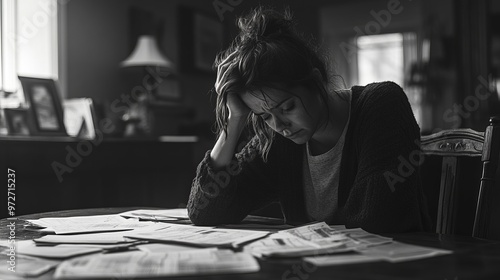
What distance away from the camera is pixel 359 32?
14.4 ft

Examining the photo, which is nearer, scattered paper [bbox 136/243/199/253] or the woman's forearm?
scattered paper [bbox 136/243/199/253]

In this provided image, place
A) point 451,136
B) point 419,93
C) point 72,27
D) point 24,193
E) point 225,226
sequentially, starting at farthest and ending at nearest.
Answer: point 419,93 < point 72,27 < point 24,193 < point 451,136 < point 225,226

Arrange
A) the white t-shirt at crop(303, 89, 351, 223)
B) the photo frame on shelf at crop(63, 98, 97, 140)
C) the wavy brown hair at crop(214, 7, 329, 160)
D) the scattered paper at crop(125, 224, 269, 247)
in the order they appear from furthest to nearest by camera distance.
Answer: the photo frame on shelf at crop(63, 98, 97, 140)
the white t-shirt at crop(303, 89, 351, 223)
the wavy brown hair at crop(214, 7, 329, 160)
the scattered paper at crop(125, 224, 269, 247)

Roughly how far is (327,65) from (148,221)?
61 cm

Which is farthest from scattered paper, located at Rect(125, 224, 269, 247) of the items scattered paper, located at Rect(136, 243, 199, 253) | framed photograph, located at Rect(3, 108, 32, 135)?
framed photograph, located at Rect(3, 108, 32, 135)

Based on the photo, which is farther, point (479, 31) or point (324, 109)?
point (479, 31)

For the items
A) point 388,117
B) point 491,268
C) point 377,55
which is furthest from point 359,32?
point 491,268

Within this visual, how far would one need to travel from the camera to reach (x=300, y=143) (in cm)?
139

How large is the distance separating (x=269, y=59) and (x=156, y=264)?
0.63 m

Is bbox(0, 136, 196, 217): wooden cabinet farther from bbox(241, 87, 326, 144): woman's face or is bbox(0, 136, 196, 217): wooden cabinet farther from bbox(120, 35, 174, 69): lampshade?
bbox(241, 87, 326, 144): woman's face

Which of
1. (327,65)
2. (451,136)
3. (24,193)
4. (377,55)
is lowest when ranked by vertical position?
(24,193)

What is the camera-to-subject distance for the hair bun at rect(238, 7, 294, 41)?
4.41ft

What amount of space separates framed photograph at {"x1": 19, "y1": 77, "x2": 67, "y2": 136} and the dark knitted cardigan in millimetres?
1344

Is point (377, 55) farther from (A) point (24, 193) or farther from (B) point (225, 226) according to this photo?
(B) point (225, 226)
